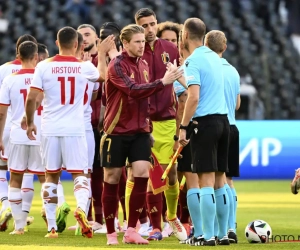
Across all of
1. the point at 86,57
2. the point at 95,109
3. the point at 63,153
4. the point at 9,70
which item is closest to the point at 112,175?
the point at 63,153

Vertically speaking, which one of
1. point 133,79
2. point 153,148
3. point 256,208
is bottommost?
point 256,208

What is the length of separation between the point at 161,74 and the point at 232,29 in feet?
52.9

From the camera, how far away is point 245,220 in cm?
1355

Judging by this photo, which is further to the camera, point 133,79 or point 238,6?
point 238,6

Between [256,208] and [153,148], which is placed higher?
[153,148]

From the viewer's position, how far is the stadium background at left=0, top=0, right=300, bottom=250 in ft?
70.0

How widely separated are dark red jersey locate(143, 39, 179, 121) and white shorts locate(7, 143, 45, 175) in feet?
4.94

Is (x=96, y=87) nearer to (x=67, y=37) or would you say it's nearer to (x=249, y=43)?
(x=67, y=37)

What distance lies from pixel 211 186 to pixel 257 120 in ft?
41.3

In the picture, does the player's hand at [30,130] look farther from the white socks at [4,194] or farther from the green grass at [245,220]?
the white socks at [4,194]

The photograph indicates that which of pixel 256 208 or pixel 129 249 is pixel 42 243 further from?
pixel 256 208

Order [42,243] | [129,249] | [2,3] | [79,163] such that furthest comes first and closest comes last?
[2,3], [79,163], [42,243], [129,249]

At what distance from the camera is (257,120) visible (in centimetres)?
2177

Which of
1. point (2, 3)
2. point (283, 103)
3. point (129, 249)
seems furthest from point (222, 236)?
point (2, 3)
